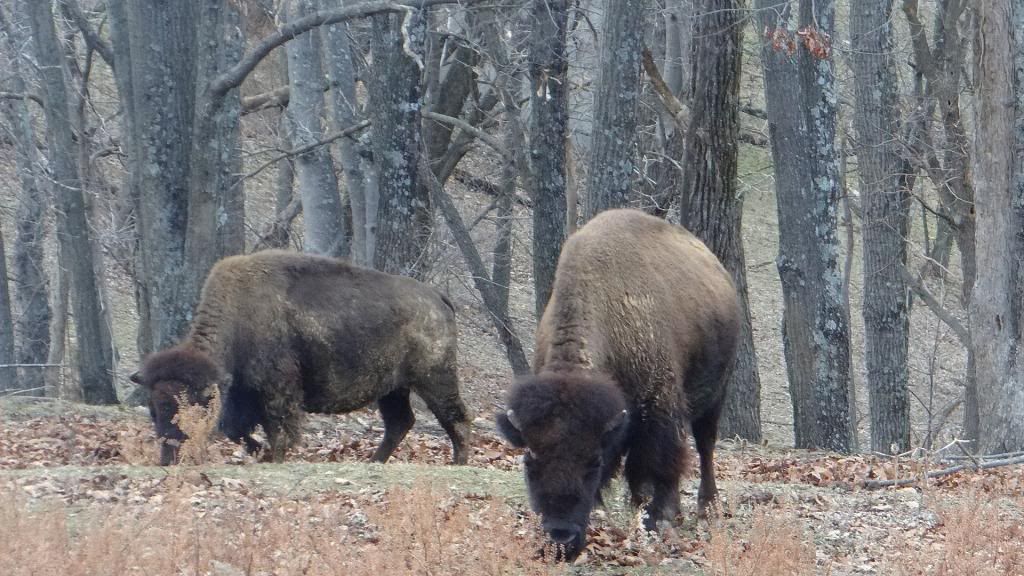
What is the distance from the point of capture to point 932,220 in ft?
134

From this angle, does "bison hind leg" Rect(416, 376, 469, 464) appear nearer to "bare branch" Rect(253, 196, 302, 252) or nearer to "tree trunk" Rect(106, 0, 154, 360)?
"tree trunk" Rect(106, 0, 154, 360)

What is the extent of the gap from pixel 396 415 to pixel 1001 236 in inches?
253

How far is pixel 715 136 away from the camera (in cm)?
1307

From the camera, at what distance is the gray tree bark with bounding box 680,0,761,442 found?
1302 cm

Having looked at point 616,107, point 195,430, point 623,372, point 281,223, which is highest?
point 616,107

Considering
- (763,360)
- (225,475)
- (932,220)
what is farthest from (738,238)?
(932,220)

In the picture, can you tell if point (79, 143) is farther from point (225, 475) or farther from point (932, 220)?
point (932, 220)

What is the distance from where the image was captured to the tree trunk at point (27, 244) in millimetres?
18484

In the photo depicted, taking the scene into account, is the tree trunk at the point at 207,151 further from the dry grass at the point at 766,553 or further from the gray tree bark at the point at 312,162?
the dry grass at the point at 766,553

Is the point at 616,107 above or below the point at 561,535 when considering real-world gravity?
above

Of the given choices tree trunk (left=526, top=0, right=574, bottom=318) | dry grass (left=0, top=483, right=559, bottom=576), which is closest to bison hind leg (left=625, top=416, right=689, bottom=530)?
dry grass (left=0, top=483, right=559, bottom=576)

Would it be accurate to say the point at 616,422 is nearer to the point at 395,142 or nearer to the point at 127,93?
the point at 395,142

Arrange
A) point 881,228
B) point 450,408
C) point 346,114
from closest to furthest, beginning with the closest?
point 450,408
point 346,114
point 881,228

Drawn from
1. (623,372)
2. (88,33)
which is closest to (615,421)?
(623,372)
